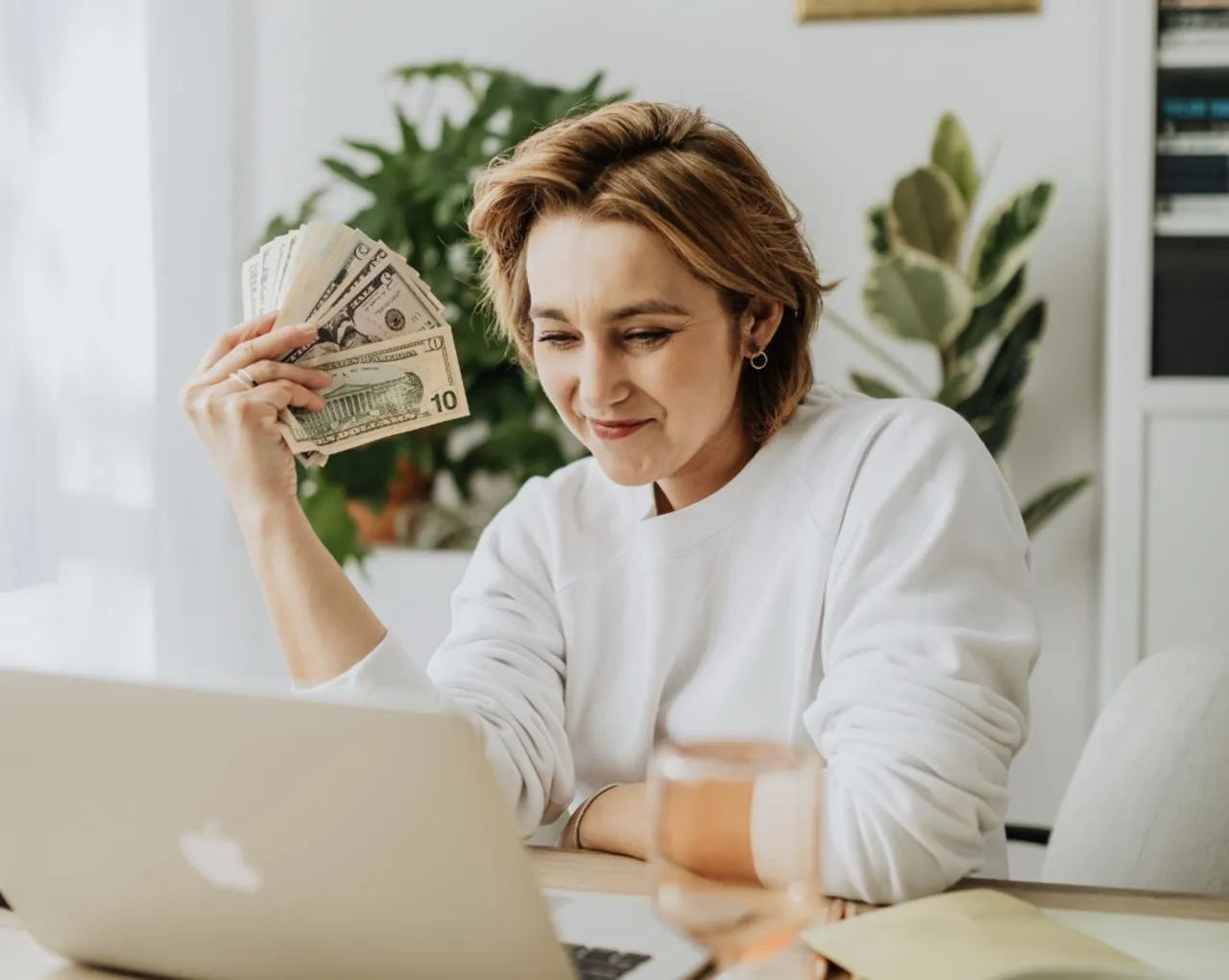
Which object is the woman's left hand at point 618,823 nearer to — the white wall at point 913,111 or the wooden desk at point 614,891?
the wooden desk at point 614,891

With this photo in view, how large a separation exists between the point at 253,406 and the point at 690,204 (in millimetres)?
473

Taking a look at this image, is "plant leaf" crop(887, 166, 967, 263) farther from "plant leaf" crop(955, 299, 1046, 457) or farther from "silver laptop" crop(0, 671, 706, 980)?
"silver laptop" crop(0, 671, 706, 980)

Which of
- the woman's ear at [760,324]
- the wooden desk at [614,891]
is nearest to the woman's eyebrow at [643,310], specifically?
the woman's ear at [760,324]

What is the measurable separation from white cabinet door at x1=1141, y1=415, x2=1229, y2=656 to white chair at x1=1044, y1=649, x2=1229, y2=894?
1.37 metres

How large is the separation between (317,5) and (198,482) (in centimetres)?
114

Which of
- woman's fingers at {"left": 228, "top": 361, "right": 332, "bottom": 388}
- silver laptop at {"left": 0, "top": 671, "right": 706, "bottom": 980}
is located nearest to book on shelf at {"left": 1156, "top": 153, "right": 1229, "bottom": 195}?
woman's fingers at {"left": 228, "top": 361, "right": 332, "bottom": 388}

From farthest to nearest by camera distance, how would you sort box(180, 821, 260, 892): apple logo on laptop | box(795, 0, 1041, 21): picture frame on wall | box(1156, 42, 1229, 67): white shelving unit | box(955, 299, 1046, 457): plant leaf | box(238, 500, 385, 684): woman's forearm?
box(795, 0, 1041, 21): picture frame on wall
box(955, 299, 1046, 457): plant leaf
box(1156, 42, 1229, 67): white shelving unit
box(238, 500, 385, 684): woman's forearm
box(180, 821, 260, 892): apple logo on laptop

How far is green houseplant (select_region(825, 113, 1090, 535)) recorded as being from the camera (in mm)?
2730

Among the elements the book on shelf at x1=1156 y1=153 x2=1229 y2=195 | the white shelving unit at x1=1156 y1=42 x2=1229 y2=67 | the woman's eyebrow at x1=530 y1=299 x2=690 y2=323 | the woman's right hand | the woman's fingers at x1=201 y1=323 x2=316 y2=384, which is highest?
the white shelving unit at x1=1156 y1=42 x2=1229 y2=67

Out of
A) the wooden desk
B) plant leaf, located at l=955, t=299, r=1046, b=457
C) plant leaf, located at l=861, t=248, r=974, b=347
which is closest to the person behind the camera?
the wooden desk

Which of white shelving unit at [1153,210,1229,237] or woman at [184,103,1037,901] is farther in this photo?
white shelving unit at [1153,210,1229,237]

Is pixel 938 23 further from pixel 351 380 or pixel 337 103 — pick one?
pixel 351 380

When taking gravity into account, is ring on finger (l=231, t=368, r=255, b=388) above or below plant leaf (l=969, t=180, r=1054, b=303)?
below

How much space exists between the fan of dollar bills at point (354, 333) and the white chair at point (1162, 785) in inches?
28.6
